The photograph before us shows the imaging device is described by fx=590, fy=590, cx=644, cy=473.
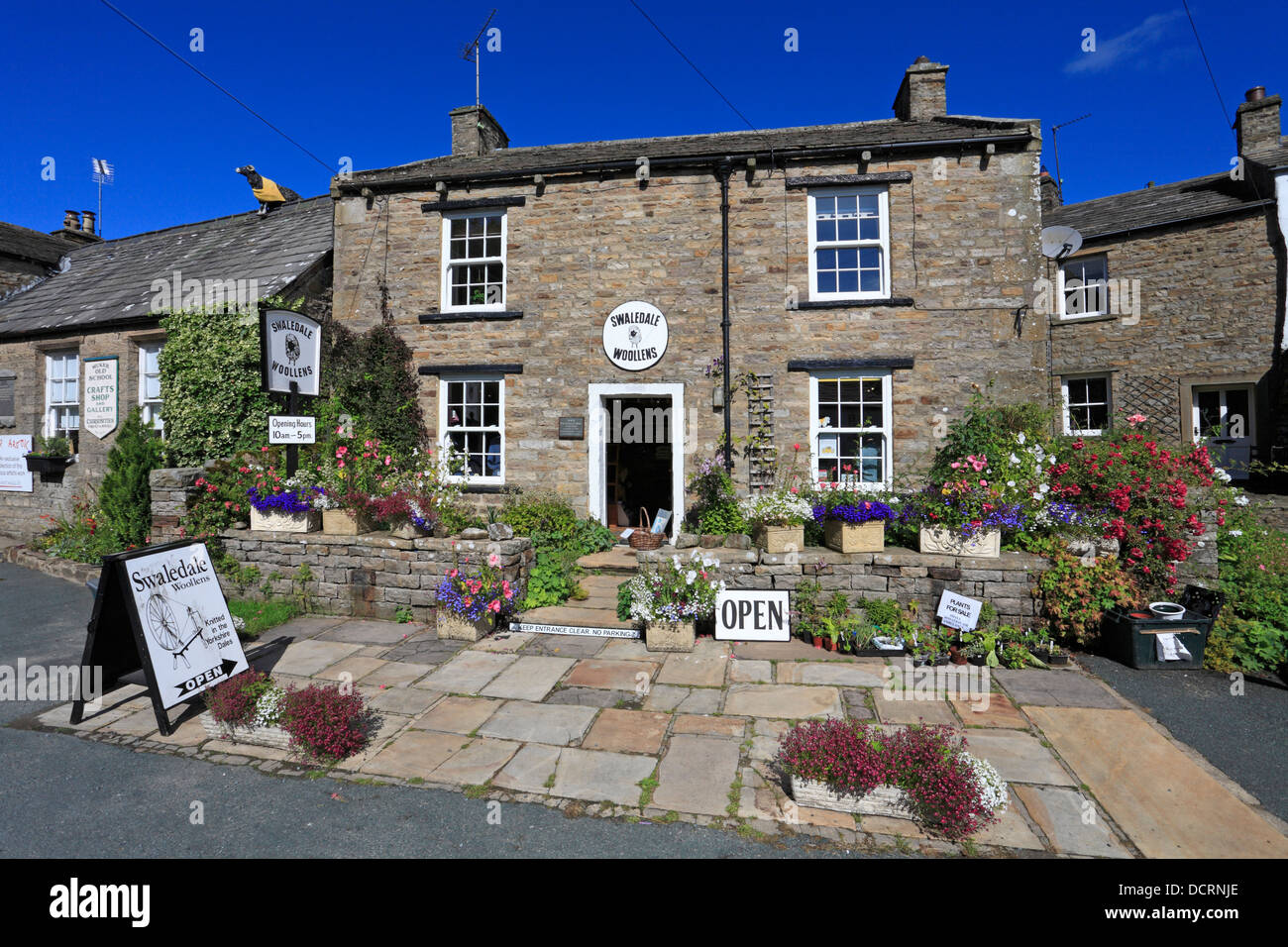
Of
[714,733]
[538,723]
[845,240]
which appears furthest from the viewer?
[845,240]

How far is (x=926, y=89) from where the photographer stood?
10.5 metres

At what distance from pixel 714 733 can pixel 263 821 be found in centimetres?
288

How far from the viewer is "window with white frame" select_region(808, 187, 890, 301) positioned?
31.4 feet

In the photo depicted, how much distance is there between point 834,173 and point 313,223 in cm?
1098

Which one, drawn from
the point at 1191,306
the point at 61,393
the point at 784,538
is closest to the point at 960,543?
the point at 784,538

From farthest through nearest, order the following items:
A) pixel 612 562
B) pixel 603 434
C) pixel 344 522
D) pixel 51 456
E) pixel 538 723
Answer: pixel 51 456
pixel 603 434
pixel 612 562
pixel 344 522
pixel 538 723

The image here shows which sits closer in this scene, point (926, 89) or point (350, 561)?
point (350, 561)

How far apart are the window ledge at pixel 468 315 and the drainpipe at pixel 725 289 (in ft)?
11.5

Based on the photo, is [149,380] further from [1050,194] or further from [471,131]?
[1050,194]

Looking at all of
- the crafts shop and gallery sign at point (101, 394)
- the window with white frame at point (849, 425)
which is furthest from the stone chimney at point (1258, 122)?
the crafts shop and gallery sign at point (101, 394)

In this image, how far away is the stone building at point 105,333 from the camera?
37.3 feet

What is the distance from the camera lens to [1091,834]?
323cm

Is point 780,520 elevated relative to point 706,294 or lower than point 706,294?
lower
